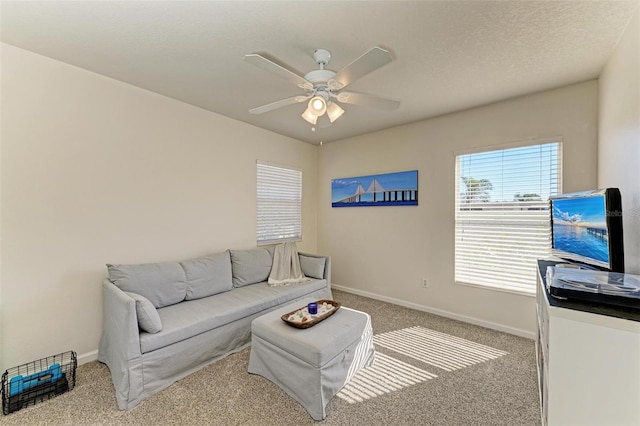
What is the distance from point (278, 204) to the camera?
13.8ft

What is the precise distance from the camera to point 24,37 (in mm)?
1919

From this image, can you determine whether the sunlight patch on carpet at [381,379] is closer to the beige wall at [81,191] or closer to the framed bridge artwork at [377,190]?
the framed bridge artwork at [377,190]

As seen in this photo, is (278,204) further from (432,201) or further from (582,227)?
(582,227)

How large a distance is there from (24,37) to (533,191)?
15.2ft

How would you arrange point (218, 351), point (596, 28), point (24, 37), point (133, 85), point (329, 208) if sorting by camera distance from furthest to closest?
point (329, 208)
point (133, 85)
point (218, 351)
point (24, 37)
point (596, 28)

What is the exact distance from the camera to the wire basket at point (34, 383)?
5.82 feet

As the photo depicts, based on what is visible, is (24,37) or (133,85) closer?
(24,37)

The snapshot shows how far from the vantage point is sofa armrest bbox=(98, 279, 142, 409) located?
1818 millimetres

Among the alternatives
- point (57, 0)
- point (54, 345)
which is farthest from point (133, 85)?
point (54, 345)

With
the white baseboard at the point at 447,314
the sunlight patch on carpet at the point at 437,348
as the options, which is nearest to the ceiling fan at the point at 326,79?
the sunlight patch on carpet at the point at 437,348

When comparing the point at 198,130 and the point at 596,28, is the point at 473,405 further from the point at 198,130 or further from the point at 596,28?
the point at 198,130

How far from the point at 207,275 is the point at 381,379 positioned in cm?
196

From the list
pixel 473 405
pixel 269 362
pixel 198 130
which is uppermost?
pixel 198 130

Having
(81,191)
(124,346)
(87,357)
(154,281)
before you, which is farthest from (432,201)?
(87,357)
